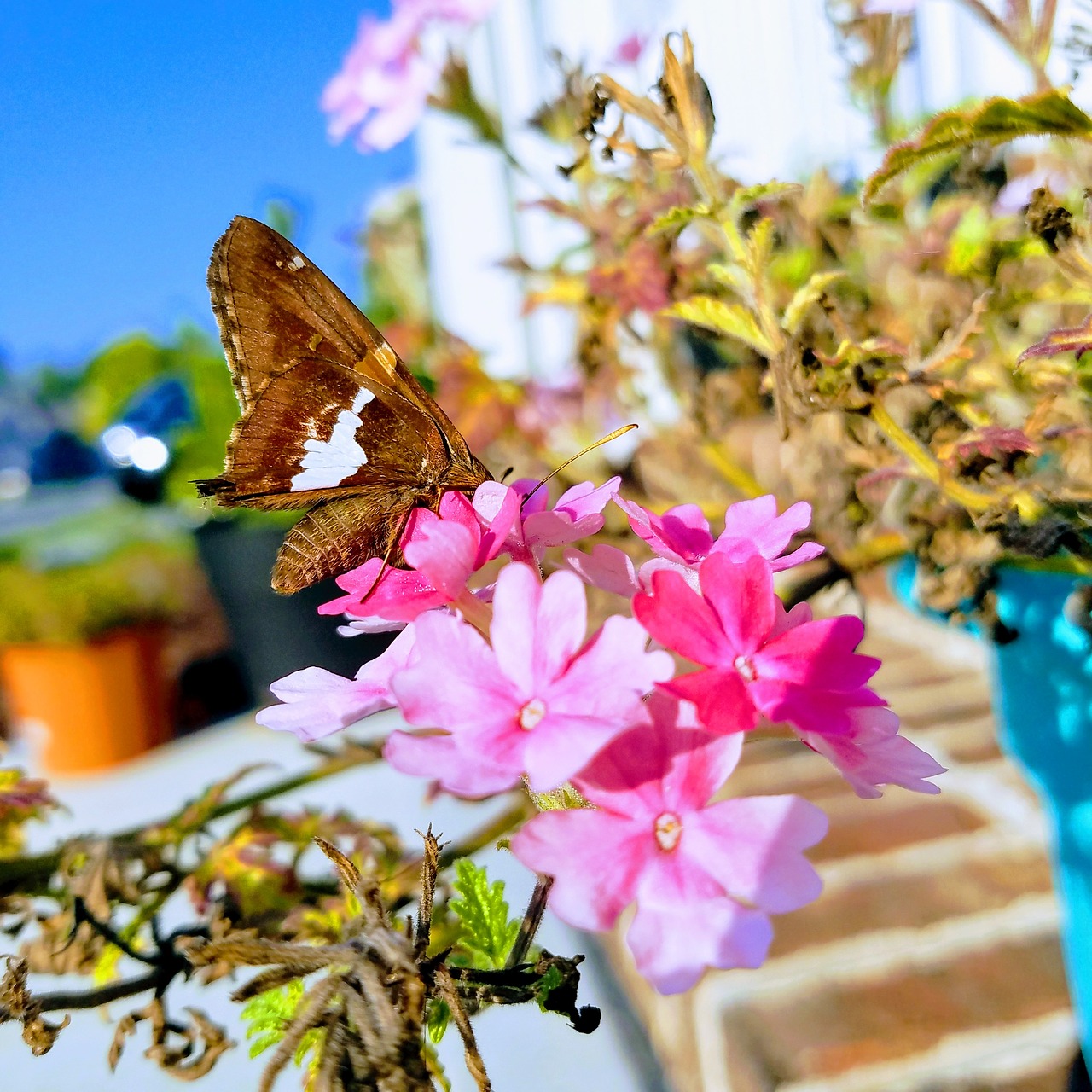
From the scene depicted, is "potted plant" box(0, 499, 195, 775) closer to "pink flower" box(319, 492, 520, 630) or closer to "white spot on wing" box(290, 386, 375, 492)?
"white spot on wing" box(290, 386, 375, 492)

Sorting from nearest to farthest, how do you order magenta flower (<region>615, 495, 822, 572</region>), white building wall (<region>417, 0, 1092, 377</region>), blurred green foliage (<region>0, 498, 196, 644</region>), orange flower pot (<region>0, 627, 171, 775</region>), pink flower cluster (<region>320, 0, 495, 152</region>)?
1. magenta flower (<region>615, 495, 822, 572</region>)
2. pink flower cluster (<region>320, 0, 495, 152</region>)
3. white building wall (<region>417, 0, 1092, 377</region>)
4. orange flower pot (<region>0, 627, 171, 775</region>)
5. blurred green foliage (<region>0, 498, 196, 644</region>)

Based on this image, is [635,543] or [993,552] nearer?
[993,552]

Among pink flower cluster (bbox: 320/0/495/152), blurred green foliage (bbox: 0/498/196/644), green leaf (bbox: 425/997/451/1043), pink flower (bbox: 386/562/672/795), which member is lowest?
blurred green foliage (bbox: 0/498/196/644)

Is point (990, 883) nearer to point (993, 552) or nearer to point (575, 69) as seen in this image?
point (993, 552)

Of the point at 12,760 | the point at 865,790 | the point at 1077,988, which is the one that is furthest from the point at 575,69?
the point at 12,760

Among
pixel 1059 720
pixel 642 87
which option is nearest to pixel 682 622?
pixel 1059 720

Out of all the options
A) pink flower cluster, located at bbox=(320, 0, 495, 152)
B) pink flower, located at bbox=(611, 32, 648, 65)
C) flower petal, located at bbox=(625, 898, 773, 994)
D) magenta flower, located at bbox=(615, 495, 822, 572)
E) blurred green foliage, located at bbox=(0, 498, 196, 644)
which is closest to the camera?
flower petal, located at bbox=(625, 898, 773, 994)

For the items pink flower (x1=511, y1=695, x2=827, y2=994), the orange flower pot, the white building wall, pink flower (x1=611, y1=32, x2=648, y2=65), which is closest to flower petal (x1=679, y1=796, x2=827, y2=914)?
pink flower (x1=511, y1=695, x2=827, y2=994)
